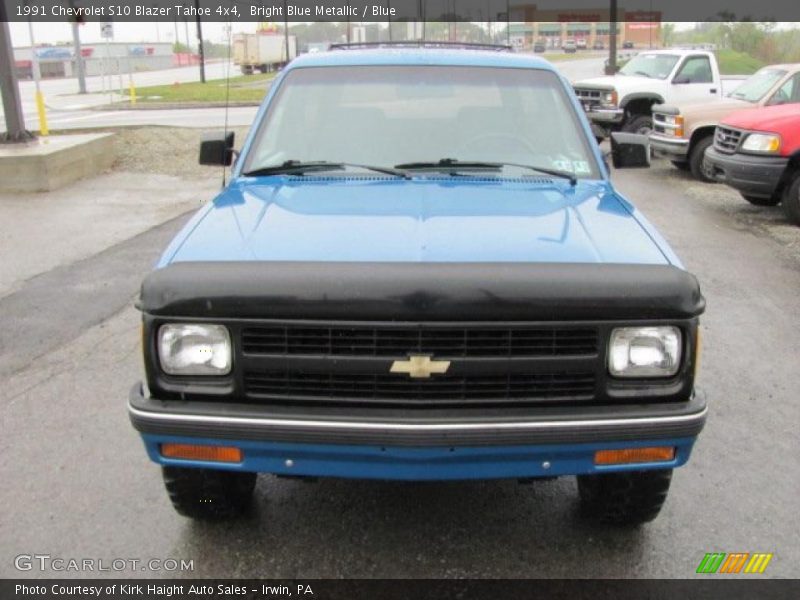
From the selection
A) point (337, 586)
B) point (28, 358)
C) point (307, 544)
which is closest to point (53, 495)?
point (307, 544)

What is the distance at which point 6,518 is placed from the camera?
130 inches

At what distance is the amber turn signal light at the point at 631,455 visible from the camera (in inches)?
102

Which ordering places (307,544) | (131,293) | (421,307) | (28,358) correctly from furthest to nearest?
(131,293) → (28,358) → (307,544) → (421,307)

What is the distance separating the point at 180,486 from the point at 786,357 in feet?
13.6

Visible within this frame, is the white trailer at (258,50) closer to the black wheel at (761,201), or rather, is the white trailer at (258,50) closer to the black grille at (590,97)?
the black grille at (590,97)

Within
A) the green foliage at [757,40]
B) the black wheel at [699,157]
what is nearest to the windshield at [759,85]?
the black wheel at [699,157]

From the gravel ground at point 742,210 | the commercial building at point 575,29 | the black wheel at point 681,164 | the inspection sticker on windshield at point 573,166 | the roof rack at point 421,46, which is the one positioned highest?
the commercial building at point 575,29

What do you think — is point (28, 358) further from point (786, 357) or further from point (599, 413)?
point (786, 357)

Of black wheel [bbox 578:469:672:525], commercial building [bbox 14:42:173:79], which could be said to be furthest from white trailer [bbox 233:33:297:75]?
black wheel [bbox 578:469:672:525]

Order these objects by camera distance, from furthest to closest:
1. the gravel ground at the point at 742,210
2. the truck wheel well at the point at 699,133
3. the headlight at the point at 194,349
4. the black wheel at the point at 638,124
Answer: the black wheel at the point at 638,124 < the truck wheel well at the point at 699,133 < the gravel ground at the point at 742,210 < the headlight at the point at 194,349

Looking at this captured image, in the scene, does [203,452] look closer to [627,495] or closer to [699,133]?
[627,495]

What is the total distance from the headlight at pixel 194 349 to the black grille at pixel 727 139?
27.7 feet

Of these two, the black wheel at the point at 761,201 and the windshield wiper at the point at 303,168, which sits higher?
the windshield wiper at the point at 303,168

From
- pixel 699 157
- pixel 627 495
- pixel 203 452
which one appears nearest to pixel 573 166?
pixel 627 495
